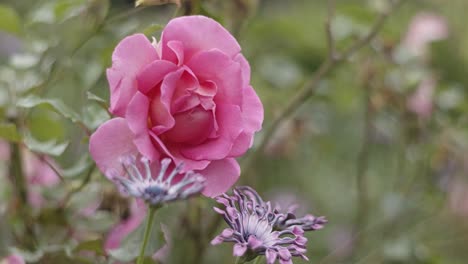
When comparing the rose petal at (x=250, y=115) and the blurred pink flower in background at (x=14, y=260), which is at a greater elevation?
the rose petal at (x=250, y=115)

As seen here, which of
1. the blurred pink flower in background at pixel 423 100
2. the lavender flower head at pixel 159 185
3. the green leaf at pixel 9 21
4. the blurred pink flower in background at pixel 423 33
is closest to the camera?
the lavender flower head at pixel 159 185

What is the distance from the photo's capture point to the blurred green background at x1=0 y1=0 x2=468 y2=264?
45 cm

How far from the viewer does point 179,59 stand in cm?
33

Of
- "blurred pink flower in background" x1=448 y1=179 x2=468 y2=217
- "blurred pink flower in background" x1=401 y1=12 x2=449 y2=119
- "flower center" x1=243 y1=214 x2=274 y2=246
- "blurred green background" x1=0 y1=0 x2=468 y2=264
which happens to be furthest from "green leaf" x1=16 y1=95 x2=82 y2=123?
"blurred pink flower in background" x1=448 y1=179 x2=468 y2=217

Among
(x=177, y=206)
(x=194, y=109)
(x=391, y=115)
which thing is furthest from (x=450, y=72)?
(x=194, y=109)

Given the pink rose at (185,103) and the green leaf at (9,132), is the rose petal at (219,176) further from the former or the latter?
the green leaf at (9,132)

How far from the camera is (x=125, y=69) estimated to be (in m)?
0.32

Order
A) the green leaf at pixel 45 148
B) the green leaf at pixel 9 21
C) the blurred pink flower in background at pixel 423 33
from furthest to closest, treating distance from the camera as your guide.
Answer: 1. the blurred pink flower in background at pixel 423 33
2. the green leaf at pixel 9 21
3. the green leaf at pixel 45 148

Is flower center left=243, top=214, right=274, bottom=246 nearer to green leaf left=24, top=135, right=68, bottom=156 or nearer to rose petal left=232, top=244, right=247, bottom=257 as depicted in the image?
rose petal left=232, top=244, right=247, bottom=257

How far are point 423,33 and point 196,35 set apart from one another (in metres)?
0.56

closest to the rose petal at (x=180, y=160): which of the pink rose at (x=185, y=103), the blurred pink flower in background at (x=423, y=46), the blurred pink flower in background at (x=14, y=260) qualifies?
the pink rose at (x=185, y=103)

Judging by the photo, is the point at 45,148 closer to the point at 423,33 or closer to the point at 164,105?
the point at 164,105

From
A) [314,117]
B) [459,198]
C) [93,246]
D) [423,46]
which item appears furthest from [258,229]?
[459,198]

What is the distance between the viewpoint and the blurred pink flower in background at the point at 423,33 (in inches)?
32.1
